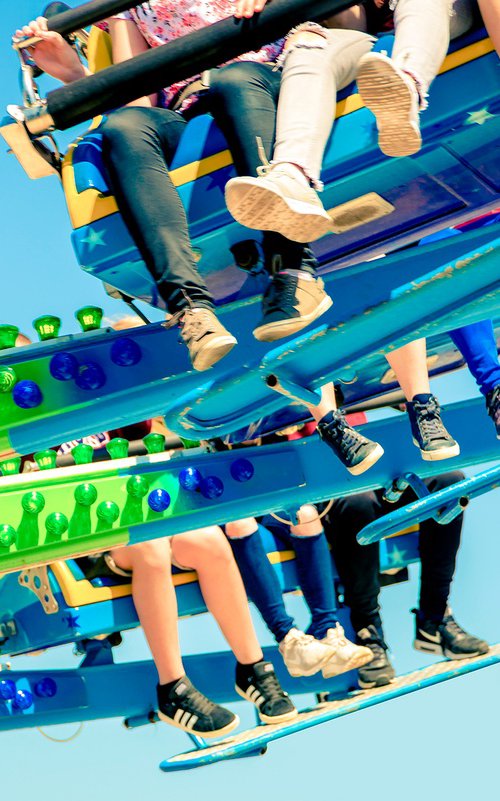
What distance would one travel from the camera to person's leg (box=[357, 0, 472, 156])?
A: 309cm

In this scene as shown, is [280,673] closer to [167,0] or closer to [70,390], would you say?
[70,390]

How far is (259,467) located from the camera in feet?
13.3

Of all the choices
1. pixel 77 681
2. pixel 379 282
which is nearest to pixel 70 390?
pixel 379 282

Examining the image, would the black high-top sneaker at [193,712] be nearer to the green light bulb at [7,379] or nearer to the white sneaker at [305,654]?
the white sneaker at [305,654]

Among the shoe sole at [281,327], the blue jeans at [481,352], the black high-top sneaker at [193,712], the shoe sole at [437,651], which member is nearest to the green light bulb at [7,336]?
the shoe sole at [281,327]

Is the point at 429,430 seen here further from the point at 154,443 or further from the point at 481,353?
the point at 154,443

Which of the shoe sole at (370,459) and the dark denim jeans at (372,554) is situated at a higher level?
the shoe sole at (370,459)

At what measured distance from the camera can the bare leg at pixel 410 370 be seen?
387cm

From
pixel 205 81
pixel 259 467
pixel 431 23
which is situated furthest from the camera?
pixel 259 467

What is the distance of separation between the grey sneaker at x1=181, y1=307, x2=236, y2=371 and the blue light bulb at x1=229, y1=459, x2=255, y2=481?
2.89 feet

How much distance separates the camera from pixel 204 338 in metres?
3.17

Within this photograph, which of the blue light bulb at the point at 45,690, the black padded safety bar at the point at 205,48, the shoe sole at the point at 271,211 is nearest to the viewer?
the shoe sole at the point at 271,211

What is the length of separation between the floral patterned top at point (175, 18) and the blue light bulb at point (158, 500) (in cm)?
107

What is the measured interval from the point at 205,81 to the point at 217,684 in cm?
239
